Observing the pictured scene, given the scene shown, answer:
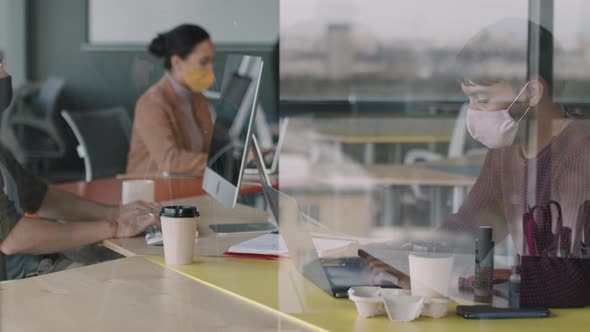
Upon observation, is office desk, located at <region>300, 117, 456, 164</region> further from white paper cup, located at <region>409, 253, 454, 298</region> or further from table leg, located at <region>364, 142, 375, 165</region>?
white paper cup, located at <region>409, 253, 454, 298</region>

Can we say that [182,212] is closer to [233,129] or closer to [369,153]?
[233,129]

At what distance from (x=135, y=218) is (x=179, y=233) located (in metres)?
0.39

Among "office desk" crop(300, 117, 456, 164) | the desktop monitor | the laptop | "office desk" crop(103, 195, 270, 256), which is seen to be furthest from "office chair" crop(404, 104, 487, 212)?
the laptop

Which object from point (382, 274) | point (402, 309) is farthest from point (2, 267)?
point (402, 309)

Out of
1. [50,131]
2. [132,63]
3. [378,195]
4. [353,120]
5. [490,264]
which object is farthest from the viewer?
[353,120]

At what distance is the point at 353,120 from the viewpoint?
8492 mm

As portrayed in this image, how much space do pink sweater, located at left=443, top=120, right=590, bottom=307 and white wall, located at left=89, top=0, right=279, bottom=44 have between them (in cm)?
111

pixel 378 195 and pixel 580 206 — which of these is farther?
pixel 378 195

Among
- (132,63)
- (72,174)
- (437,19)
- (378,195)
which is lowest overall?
(378,195)

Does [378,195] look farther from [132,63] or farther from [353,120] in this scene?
[132,63]

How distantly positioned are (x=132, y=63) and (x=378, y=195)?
3.27m

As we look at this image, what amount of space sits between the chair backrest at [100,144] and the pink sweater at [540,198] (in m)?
1.82

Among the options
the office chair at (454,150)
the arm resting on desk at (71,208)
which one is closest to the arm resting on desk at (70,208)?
the arm resting on desk at (71,208)

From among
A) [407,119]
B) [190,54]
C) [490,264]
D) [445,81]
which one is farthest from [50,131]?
[445,81]
